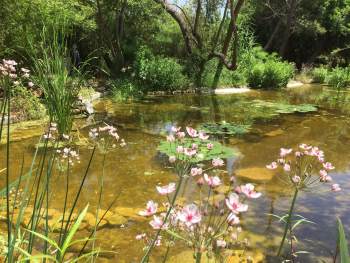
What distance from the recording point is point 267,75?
16.3 metres

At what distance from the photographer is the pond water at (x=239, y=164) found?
3.98m

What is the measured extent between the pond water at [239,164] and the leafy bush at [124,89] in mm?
463

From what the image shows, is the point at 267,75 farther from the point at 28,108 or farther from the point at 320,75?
the point at 28,108

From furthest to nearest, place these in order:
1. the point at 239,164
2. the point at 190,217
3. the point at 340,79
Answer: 1. the point at 340,79
2. the point at 239,164
3. the point at 190,217

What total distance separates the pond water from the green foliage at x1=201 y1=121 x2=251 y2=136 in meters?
0.19

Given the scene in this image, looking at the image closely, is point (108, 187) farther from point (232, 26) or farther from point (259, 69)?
point (259, 69)

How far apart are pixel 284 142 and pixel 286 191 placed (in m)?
2.52

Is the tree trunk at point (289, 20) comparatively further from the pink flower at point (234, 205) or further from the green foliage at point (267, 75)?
the pink flower at point (234, 205)

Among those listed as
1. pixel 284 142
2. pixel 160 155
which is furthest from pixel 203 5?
pixel 160 155

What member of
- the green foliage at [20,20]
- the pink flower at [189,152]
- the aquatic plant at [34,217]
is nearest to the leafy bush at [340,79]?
the green foliage at [20,20]

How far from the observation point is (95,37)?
15.5 m

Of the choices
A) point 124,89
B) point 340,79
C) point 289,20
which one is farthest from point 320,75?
point 124,89

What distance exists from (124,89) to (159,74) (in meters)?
1.42

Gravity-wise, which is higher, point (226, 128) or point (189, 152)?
point (189, 152)
